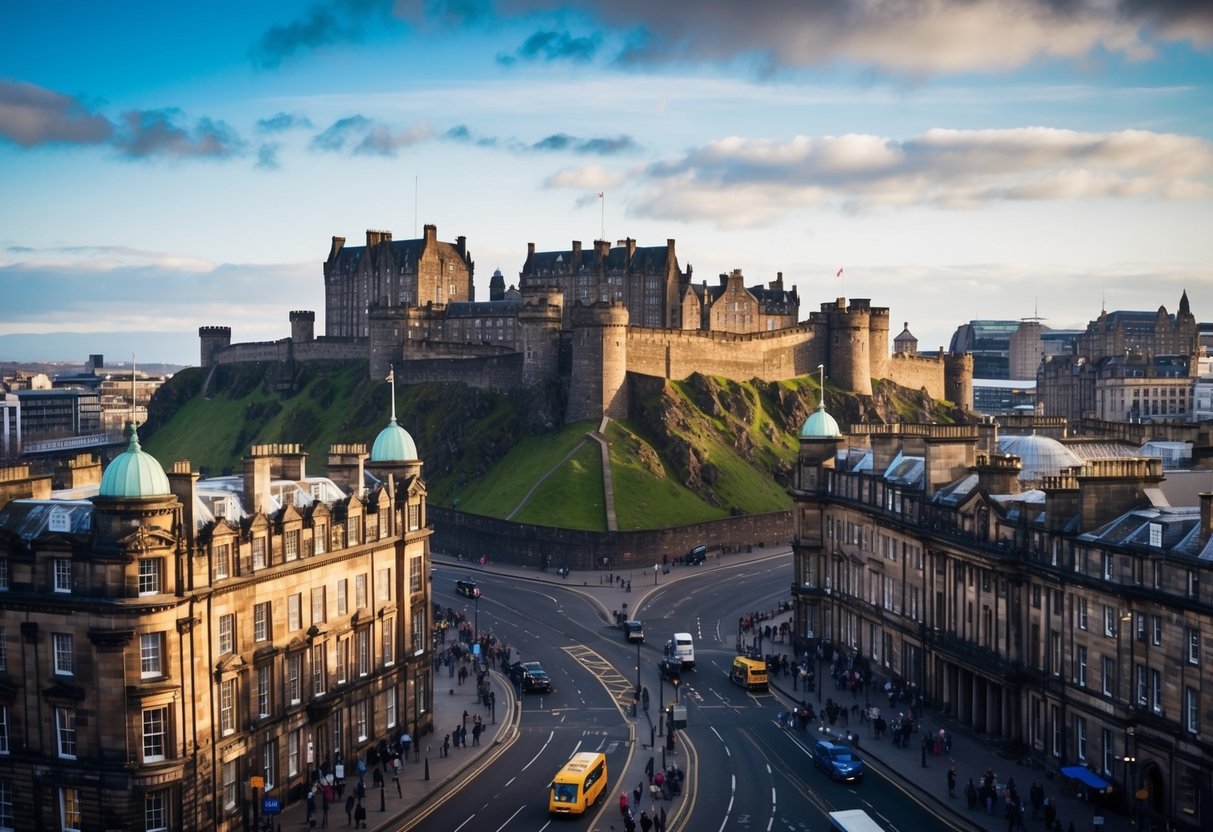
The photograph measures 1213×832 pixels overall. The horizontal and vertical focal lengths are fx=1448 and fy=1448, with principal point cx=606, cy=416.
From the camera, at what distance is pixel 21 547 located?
141 ft

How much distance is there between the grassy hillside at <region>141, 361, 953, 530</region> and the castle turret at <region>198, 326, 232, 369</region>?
2539 cm

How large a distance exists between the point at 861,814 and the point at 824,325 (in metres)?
117

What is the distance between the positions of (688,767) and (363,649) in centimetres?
1329

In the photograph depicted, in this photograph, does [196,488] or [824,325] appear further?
[824,325]

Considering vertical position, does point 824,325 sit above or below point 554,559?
above

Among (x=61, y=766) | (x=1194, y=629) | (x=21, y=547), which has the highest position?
(x=21, y=547)

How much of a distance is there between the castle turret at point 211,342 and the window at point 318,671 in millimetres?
149471

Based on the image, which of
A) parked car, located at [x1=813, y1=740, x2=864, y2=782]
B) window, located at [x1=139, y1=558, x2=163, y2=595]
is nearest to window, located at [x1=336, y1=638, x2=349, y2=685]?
window, located at [x1=139, y1=558, x2=163, y2=595]

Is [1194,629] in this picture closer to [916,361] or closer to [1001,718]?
[1001,718]

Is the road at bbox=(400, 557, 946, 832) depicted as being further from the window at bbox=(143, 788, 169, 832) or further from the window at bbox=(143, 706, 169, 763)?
the window at bbox=(143, 706, 169, 763)

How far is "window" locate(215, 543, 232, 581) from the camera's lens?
150 ft

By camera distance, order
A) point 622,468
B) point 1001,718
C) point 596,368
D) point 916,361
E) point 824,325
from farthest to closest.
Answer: point 916,361, point 824,325, point 596,368, point 622,468, point 1001,718

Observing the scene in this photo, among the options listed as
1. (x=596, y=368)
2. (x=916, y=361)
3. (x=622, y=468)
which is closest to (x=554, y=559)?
(x=622, y=468)

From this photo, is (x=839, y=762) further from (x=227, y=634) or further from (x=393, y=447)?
(x=393, y=447)
